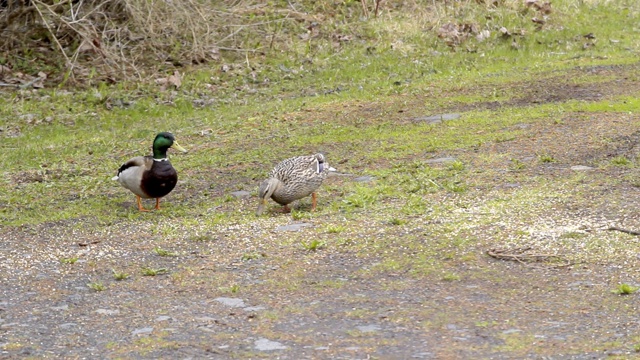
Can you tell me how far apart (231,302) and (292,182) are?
2.19m

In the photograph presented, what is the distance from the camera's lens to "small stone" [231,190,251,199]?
A: 30.4 ft

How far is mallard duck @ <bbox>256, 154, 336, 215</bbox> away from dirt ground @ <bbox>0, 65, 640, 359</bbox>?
20 centimetres

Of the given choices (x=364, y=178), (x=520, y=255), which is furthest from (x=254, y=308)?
(x=364, y=178)

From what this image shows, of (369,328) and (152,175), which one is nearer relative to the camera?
(369,328)

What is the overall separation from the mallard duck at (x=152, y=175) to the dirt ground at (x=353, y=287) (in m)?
0.49

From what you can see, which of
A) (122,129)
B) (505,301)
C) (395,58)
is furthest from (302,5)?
(505,301)

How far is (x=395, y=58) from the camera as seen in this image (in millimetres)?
15805

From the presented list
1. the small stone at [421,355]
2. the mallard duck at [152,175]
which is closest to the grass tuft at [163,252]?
the mallard duck at [152,175]

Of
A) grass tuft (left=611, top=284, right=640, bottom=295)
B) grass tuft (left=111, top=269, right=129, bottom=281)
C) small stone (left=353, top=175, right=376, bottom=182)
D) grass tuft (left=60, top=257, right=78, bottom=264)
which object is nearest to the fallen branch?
grass tuft (left=611, top=284, right=640, bottom=295)

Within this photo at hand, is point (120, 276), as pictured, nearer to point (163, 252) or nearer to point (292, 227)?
point (163, 252)

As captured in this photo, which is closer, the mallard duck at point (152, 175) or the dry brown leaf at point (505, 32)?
the mallard duck at point (152, 175)

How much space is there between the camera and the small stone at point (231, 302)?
627 centimetres

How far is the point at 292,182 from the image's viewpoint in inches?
330

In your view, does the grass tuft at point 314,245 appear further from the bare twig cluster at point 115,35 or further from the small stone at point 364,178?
the bare twig cluster at point 115,35
